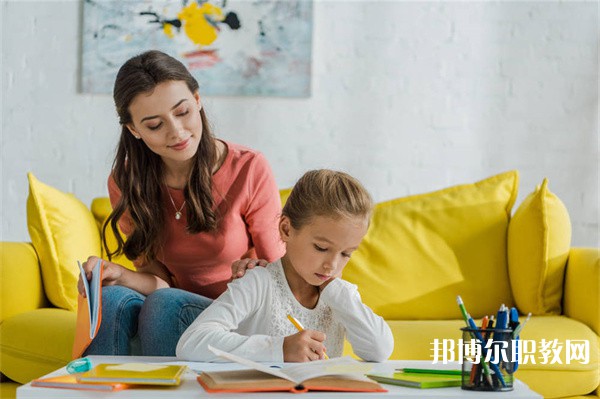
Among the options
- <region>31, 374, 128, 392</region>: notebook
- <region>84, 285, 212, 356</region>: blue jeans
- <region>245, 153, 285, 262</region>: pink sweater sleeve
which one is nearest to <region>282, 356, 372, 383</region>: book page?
<region>31, 374, 128, 392</region>: notebook

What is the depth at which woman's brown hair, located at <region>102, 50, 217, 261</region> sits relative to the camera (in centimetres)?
194

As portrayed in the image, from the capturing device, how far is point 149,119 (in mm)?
1915

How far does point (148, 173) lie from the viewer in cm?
205

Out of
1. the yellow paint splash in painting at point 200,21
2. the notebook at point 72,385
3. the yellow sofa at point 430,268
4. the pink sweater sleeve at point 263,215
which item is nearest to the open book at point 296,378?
the notebook at point 72,385

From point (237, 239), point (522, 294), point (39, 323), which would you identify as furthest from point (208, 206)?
point (522, 294)

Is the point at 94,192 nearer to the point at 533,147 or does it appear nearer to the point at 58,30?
the point at 58,30

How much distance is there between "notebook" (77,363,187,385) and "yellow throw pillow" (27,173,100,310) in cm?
140

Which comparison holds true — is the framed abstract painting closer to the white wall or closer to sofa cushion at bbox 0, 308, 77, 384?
the white wall

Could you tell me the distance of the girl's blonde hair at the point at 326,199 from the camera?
164 cm

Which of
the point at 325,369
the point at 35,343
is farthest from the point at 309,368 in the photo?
the point at 35,343

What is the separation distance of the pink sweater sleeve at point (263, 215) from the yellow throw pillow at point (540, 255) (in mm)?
1016

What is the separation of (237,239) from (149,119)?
36cm

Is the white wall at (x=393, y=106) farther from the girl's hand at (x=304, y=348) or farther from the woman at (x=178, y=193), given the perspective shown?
the girl's hand at (x=304, y=348)

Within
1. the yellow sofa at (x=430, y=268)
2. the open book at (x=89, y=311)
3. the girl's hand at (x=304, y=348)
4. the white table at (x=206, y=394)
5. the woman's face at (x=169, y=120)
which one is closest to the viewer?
the white table at (x=206, y=394)
